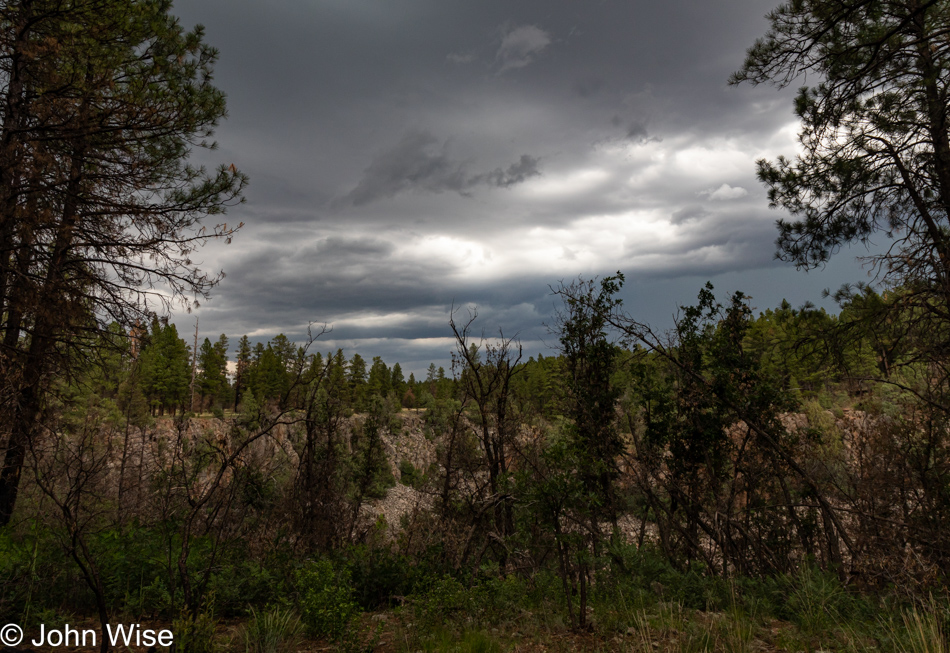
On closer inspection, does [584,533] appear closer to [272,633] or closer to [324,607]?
[324,607]

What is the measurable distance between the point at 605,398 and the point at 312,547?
6017mm

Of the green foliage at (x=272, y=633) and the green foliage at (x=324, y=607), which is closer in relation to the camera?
the green foliage at (x=272, y=633)

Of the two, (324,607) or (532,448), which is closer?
(324,607)

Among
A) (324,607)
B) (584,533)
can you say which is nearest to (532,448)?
(584,533)

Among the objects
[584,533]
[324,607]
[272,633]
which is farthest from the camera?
[584,533]

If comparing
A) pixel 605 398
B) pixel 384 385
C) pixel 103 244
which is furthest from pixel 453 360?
pixel 384 385

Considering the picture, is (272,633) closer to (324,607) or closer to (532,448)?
(324,607)

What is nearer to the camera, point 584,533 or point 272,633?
point 272,633

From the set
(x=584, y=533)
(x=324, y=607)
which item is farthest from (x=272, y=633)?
(x=584, y=533)

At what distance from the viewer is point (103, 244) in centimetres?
852

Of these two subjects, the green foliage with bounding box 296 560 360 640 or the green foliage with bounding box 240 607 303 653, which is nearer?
the green foliage with bounding box 240 607 303 653

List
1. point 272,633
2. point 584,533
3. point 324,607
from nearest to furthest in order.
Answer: point 272,633 → point 324,607 → point 584,533

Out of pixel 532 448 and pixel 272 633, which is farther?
pixel 532 448

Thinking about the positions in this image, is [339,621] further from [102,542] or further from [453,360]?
[453,360]
